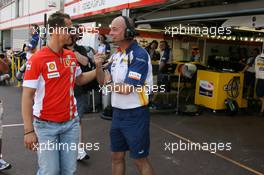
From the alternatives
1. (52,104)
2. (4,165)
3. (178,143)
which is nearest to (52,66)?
(52,104)

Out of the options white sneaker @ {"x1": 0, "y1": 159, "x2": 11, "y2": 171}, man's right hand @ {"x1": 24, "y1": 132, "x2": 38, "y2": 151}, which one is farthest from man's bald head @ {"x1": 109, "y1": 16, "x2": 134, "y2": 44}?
white sneaker @ {"x1": 0, "y1": 159, "x2": 11, "y2": 171}

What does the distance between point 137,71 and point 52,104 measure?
0.81 metres

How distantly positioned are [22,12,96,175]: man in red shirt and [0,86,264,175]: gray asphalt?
1613 millimetres

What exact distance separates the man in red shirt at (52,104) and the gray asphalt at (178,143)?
1613 mm

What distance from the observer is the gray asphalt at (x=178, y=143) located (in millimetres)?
4777

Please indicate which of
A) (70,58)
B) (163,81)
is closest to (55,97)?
(70,58)

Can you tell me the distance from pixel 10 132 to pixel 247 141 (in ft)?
15.0

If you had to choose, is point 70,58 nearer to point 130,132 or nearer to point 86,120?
point 130,132

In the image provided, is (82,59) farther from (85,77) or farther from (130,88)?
(130,88)

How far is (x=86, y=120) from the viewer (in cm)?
786

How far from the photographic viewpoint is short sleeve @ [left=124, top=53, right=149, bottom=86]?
310cm

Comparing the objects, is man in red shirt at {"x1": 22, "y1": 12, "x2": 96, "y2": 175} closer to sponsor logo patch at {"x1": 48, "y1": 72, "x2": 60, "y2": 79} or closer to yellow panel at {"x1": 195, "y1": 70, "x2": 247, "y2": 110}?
sponsor logo patch at {"x1": 48, "y1": 72, "x2": 60, "y2": 79}

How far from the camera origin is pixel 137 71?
10.2 feet

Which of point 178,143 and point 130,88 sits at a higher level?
point 130,88
